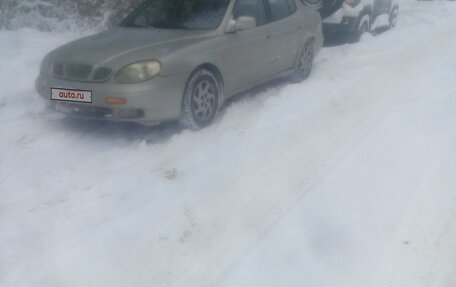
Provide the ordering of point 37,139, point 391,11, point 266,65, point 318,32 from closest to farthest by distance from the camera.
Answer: point 37,139 → point 266,65 → point 318,32 → point 391,11

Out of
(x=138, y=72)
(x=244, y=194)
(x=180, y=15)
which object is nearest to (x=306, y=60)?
(x=180, y=15)

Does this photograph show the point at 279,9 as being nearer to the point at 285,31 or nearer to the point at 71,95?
the point at 285,31

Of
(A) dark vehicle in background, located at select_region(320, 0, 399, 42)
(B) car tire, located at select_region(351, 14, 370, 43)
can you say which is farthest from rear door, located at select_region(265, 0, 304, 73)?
(B) car tire, located at select_region(351, 14, 370, 43)

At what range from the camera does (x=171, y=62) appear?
17.8 feet

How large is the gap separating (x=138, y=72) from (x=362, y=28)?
6982 mm

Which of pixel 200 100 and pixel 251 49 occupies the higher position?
pixel 251 49

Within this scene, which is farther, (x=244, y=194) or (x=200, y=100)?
(x=200, y=100)

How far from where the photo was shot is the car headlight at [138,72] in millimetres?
5273

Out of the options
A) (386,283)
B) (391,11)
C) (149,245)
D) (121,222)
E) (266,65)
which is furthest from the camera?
(391,11)

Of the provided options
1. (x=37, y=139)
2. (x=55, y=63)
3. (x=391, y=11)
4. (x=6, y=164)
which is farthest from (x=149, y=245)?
(x=391, y=11)

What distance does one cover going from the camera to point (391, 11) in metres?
12.7

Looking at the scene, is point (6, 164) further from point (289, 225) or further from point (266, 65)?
point (266, 65)

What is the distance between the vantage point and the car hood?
5402mm

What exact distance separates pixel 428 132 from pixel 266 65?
7.43ft
